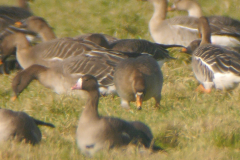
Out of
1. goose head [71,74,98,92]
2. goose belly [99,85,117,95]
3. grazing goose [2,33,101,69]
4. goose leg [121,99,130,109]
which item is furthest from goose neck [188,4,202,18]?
goose head [71,74,98,92]

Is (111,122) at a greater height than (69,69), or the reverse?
(111,122)

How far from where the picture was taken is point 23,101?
6977 millimetres

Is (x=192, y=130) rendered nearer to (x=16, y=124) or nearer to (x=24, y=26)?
(x=16, y=124)

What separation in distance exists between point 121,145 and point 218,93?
316 centimetres

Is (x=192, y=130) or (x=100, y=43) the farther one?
(x=100, y=43)

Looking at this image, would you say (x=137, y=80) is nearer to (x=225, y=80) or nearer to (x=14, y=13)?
(x=225, y=80)

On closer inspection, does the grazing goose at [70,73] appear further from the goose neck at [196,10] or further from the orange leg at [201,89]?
the goose neck at [196,10]

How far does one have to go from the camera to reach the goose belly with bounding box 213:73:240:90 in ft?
23.1

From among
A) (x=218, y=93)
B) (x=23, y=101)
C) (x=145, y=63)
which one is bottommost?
(x=23, y=101)

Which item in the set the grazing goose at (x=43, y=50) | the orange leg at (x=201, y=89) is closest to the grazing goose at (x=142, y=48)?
the grazing goose at (x=43, y=50)

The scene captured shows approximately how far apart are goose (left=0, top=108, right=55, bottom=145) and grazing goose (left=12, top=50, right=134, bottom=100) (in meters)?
2.42

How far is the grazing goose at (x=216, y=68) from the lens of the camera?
23.2ft

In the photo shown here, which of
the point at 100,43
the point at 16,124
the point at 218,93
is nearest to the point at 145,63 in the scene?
the point at 218,93

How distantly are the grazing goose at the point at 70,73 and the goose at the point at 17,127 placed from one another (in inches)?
95.4
